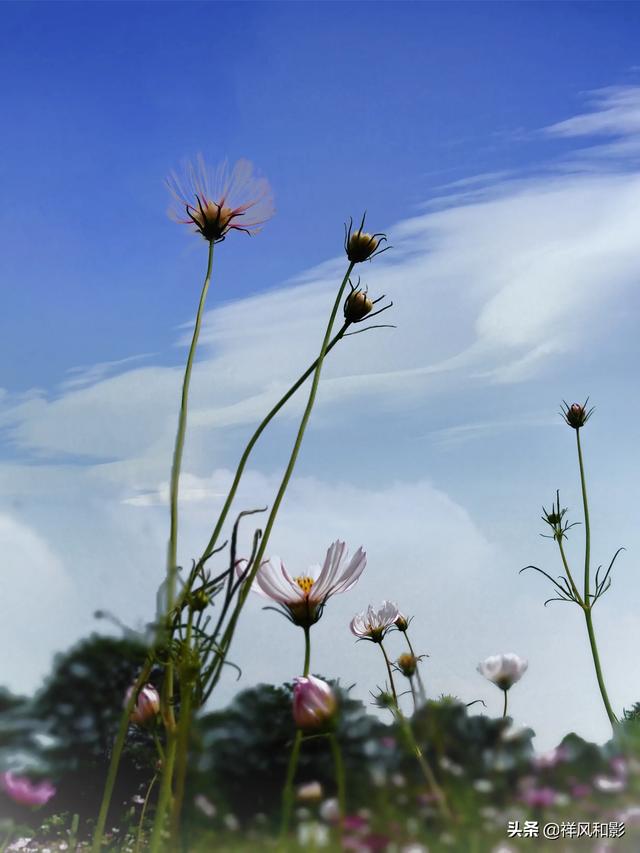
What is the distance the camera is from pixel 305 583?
872 mm

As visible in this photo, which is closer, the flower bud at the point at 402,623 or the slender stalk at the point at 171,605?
the slender stalk at the point at 171,605

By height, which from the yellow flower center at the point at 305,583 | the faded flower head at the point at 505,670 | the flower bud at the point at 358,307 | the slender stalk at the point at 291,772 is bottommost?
the slender stalk at the point at 291,772

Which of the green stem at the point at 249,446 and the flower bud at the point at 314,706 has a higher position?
the green stem at the point at 249,446

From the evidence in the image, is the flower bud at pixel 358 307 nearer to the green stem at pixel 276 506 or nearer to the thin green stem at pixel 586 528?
the green stem at pixel 276 506

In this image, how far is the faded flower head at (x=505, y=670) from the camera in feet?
4.61

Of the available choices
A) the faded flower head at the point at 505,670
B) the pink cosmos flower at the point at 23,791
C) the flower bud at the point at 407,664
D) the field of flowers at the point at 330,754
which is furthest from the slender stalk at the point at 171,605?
the flower bud at the point at 407,664

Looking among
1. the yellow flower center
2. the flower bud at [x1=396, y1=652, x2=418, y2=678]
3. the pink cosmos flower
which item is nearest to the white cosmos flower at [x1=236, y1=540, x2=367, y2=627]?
the yellow flower center

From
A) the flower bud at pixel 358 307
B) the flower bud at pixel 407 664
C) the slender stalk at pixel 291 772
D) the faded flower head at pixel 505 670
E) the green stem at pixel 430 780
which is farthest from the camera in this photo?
the flower bud at pixel 407 664

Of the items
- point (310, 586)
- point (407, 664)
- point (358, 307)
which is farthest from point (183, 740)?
point (407, 664)

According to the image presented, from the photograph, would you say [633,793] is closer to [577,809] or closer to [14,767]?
[577,809]

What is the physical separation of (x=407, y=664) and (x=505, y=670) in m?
0.32

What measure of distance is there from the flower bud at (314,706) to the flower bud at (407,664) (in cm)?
101

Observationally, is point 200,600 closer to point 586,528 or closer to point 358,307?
point 358,307

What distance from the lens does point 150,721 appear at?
84 cm
